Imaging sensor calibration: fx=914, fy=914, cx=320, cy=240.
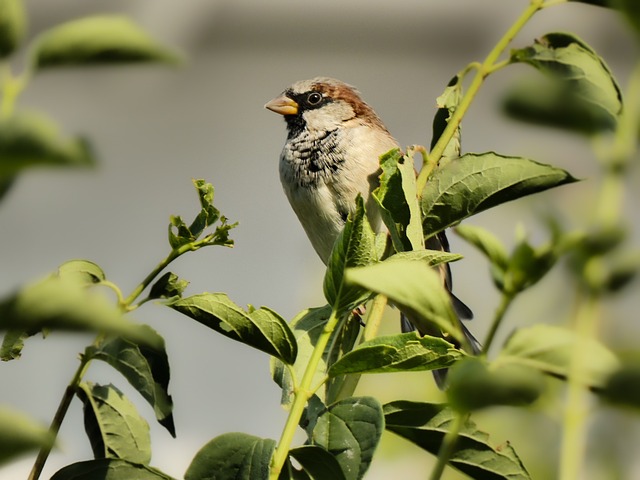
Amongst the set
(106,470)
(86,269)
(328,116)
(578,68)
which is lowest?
(106,470)

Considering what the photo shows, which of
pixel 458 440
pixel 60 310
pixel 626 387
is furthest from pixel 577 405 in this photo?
pixel 458 440

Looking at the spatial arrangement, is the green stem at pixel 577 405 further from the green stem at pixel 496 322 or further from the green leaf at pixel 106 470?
the green leaf at pixel 106 470

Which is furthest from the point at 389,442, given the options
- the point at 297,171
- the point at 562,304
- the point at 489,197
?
the point at 562,304

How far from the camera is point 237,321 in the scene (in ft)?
1.56

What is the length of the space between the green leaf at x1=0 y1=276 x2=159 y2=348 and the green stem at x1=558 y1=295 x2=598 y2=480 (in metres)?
0.11

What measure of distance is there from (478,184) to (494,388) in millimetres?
303

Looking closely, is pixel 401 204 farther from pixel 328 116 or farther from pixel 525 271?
pixel 328 116

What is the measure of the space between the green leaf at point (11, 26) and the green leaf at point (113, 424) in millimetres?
328

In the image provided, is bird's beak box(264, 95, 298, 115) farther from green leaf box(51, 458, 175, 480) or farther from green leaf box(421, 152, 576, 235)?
green leaf box(51, 458, 175, 480)

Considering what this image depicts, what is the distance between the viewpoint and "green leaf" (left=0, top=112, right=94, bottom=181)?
8.1 inches

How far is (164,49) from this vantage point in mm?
255

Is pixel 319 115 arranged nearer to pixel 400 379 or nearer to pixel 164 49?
pixel 400 379

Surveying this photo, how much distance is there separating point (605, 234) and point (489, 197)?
1.00ft

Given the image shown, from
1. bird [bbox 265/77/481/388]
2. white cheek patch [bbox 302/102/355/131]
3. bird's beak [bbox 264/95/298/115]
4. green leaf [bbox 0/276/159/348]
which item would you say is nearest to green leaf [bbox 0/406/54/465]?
green leaf [bbox 0/276/159/348]
